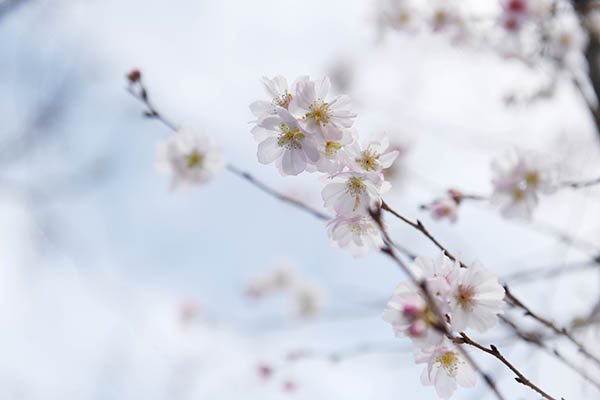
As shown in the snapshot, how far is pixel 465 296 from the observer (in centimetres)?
136

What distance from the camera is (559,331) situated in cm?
148

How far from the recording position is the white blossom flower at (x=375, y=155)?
142 cm

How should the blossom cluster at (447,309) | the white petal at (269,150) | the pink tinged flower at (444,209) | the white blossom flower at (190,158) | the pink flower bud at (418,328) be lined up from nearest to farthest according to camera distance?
the pink flower bud at (418,328), the blossom cluster at (447,309), the white petal at (269,150), the pink tinged flower at (444,209), the white blossom flower at (190,158)

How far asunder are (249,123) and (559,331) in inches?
42.8

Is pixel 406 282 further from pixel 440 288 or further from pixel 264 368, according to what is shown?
pixel 264 368

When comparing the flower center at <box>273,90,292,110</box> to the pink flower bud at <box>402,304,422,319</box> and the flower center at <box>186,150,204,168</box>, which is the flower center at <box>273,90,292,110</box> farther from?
the flower center at <box>186,150,204,168</box>

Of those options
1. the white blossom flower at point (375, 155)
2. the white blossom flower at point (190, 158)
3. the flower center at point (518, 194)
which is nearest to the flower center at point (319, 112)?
the white blossom flower at point (375, 155)

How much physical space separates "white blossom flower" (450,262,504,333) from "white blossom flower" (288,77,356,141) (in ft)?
1.65

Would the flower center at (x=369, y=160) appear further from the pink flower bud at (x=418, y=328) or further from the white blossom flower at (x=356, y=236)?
the pink flower bud at (x=418, y=328)

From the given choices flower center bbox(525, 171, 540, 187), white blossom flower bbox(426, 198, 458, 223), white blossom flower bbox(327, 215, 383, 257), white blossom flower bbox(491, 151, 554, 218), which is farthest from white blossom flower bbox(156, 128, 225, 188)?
flower center bbox(525, 171, 540, 187)

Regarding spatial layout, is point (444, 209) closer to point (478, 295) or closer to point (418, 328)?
point (478, 295)

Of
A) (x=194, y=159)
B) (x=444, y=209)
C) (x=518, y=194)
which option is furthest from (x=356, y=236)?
(x=194, y=159)

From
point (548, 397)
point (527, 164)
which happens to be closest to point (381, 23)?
point (527, 164)

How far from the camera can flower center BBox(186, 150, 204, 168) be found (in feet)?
8.52
